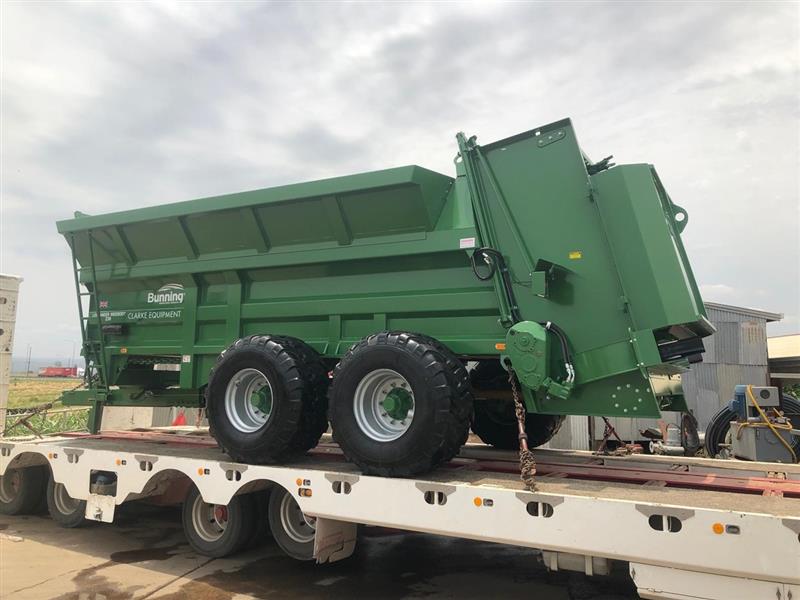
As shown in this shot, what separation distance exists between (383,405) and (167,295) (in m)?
3.31

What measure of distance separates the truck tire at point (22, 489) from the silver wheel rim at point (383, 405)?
4960 millimetres

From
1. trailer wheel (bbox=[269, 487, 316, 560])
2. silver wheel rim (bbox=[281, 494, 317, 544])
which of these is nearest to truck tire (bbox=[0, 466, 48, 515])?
trailer wheel (bbox=[269, 487, 316, 560])

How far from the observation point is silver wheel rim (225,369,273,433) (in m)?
5.45

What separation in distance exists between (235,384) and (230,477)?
0.83m

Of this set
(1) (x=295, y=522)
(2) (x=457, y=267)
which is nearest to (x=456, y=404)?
(2) (x=457, y=267)

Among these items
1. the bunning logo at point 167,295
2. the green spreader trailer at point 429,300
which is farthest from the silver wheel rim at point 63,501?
the bunning logo at point 167,295

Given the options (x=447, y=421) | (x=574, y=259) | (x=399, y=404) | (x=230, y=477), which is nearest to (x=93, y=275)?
(x=230, y=477)

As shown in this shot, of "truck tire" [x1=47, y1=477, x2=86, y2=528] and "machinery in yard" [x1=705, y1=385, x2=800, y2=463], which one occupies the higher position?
"machinery in yard" [x1=705, y1=385, x2=800, y2=463]

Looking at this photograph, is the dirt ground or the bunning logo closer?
the dirt ground

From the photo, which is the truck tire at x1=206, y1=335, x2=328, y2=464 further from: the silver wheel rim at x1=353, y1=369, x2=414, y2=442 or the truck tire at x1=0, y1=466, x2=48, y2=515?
the truck tire at x1=0, y1=466, x2=48, y2=515

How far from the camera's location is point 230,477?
5250 mm

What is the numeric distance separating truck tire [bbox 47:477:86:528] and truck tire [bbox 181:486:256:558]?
1.65m

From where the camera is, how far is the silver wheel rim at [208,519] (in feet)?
19.1

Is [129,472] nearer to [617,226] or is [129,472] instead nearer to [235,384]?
[235,384]
